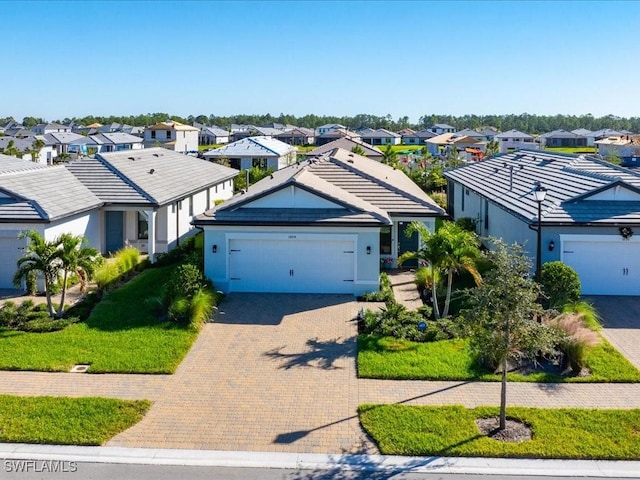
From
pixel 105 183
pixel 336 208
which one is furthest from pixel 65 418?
pixel 105 183

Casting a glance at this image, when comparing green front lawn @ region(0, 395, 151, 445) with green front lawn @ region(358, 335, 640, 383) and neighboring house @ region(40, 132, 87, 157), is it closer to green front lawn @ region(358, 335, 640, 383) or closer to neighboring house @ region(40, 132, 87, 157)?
green front lawn @ region(358, 335, 640, 383)

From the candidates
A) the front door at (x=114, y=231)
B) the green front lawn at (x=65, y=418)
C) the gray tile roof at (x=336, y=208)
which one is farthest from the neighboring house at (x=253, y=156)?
the green front lawn at (x=65, y=418)

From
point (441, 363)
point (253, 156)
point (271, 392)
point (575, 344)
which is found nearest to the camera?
point (271, 392)

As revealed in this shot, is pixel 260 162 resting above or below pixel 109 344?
above

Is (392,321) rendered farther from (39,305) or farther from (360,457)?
(39,305)

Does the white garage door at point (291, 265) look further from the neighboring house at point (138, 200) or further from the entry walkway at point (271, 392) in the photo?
the neighboring house at point (138, 200)

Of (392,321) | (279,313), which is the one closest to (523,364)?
(392,321)

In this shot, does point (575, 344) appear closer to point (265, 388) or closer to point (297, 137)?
point (265, 388)
